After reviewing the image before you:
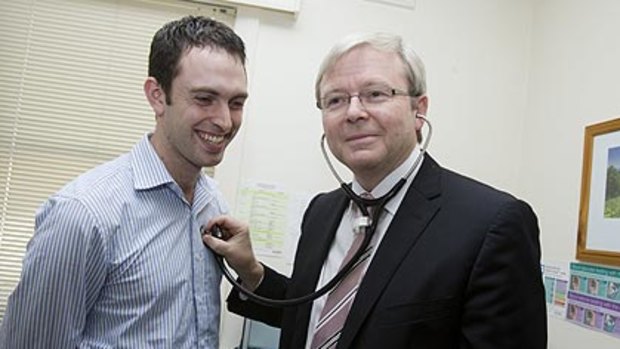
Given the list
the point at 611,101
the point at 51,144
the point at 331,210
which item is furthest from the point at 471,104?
the point at 51,144

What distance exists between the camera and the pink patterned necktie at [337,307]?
3.59 ft

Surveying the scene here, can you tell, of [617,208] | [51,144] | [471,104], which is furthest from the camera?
[471,104]

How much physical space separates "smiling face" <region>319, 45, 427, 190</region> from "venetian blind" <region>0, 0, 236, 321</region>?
4.73 ft

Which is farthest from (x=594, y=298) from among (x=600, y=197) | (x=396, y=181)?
(x=396, y=181)

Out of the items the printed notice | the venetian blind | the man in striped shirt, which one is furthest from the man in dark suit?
the venetian blind

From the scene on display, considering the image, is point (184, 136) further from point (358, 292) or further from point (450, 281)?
point (450, 281)

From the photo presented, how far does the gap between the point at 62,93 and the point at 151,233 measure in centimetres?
156

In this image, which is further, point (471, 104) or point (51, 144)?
point (471, 104)

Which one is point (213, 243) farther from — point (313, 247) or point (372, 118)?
point (372, 118)

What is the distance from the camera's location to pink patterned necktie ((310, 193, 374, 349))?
110 centimetres

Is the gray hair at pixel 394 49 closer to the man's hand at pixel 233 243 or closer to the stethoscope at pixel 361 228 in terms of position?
the stethoscope at pixel 361 228

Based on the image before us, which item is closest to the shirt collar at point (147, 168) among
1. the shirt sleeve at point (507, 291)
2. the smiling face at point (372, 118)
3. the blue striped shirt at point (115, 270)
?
the blue striped shirt at point (115, 270)

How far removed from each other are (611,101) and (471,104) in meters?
0.72

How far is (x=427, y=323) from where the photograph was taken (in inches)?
39.2
